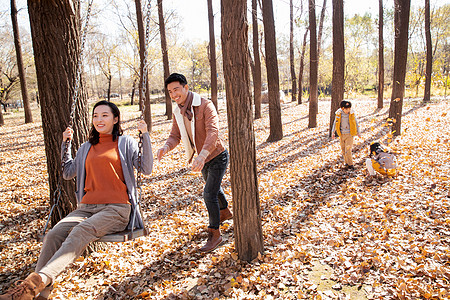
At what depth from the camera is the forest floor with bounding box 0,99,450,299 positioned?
10.6 feet

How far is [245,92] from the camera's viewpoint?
3324mm

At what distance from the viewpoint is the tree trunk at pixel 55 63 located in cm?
378

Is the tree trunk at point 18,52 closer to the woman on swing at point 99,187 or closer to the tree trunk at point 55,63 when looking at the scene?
the tree trunk at point 55,63

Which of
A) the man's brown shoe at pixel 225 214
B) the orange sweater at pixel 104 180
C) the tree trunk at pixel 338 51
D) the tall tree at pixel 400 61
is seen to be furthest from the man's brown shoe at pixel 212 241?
the tree trunk at pixel 338 51

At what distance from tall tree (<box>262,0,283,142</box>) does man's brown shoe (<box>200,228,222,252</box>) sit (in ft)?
25.4

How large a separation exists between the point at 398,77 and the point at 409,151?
126 inches

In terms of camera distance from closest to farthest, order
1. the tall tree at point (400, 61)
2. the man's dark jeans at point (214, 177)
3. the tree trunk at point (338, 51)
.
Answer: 1. the man's dark jeans at point (214, 177)
2. the tall tree at point (400, 61)
3. the tree trunk at point (338, 51)

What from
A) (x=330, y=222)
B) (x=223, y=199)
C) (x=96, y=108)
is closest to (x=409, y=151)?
(x=330, y=222)

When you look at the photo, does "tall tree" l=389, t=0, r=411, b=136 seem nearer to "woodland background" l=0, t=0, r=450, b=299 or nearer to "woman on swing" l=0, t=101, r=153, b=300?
"woodland background" l=0, t=0, r=450, b=299

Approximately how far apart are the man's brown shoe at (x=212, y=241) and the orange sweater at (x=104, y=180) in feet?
4.56

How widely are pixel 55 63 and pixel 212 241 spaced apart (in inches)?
125

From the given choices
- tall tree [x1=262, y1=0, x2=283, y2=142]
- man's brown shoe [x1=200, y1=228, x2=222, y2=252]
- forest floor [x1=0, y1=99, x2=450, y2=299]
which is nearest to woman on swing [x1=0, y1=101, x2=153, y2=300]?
forest floor [x1=0, y1=99, x2=450, y2=299]

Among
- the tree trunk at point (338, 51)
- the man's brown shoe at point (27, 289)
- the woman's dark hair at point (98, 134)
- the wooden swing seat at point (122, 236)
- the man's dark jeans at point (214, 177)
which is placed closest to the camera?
the man's brown shoe at point (27, 289)

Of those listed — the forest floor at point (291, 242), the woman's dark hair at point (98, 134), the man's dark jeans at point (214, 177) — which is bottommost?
the forest floor at point (291, 242)
